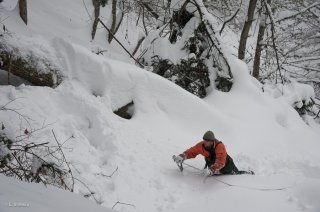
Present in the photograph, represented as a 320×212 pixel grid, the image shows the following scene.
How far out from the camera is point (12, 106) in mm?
5297

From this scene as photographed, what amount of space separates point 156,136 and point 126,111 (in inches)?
34.2

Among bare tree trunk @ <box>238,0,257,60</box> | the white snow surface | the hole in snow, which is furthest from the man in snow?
bare tree trunk @ <box>238,0,257,60</box>

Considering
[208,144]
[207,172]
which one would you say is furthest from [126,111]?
[207,172]

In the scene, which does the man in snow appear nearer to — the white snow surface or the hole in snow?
the white snow surface

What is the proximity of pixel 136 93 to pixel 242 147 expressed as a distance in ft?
8.47

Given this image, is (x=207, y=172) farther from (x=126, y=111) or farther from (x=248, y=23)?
(x=248, y=23)

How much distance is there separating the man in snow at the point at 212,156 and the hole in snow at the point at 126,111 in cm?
163

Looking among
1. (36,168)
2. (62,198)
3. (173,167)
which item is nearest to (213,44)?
(173,167)

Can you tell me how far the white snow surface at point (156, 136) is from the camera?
4.72 meters

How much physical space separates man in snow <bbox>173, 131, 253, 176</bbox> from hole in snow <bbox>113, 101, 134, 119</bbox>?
163 centimetres

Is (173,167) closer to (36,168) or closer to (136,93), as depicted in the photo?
(136,93)

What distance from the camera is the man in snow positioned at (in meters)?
5.44

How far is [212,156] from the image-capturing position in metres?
5.65

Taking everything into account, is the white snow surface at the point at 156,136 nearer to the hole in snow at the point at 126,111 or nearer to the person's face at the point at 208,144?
the hole in snow at the point at 126,111
